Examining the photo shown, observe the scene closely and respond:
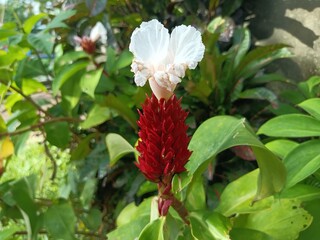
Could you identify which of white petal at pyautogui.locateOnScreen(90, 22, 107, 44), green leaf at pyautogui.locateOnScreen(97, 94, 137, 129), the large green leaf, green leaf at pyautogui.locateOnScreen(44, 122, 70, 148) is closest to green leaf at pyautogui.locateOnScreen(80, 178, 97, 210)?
green leaf at pyautogui.locateOnScreen(44, 122, 70, 148)

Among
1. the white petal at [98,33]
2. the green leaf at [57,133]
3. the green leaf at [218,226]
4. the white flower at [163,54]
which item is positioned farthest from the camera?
the white petal at [98,33]

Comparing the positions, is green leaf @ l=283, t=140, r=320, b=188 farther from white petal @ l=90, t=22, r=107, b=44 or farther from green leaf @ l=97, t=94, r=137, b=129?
white petal @ l=90, t=22, r=107, b=44

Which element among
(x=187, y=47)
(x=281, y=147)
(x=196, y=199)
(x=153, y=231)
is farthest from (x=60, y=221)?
(x=187, y=47)

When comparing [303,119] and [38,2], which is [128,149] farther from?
[38,2]

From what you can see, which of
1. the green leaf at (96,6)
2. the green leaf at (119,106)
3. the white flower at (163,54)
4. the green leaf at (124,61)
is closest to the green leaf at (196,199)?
the white flower at (163,54)

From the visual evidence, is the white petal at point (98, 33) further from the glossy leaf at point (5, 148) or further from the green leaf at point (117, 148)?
the green leaf at point (117, 148)

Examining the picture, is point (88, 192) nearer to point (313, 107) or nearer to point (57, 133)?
point (57, 133)

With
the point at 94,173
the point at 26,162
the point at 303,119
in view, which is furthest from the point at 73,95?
the point at 26,162
